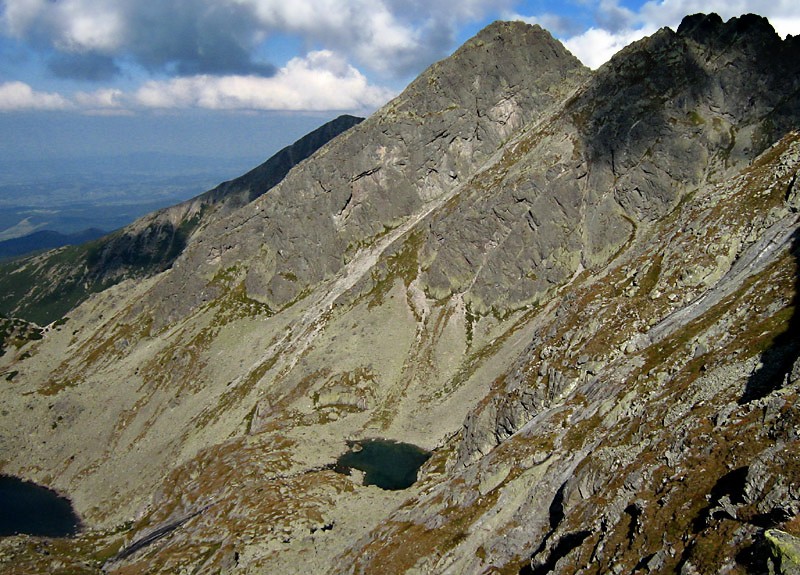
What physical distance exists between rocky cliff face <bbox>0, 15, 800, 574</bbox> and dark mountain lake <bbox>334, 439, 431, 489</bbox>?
4.13 metres

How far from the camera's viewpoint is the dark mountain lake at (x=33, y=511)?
381ft

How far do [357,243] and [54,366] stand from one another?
114 metres

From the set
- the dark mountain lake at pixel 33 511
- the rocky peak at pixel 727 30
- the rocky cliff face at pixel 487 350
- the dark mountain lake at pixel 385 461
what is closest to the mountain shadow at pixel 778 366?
the rocky cliff face at pixel 487 350

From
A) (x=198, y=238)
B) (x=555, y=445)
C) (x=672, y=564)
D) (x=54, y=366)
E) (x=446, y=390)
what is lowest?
(x=446, y=390)

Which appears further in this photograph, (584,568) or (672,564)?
(584,568)

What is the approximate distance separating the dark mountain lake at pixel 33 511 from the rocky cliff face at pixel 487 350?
10.7ft

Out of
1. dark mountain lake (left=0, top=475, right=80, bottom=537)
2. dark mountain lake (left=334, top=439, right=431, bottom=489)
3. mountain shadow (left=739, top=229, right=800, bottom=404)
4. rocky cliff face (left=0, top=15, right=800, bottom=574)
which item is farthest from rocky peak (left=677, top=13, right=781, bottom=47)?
dark mountain lake (left=0, top=475, right=80, bottom=537)

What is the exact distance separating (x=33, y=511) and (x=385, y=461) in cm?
8849

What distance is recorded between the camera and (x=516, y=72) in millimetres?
180875

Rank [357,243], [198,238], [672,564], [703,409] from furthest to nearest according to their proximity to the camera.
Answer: [198,238], [357,243], [703,409], [672,564]

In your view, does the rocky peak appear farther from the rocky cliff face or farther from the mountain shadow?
the mountain shadow

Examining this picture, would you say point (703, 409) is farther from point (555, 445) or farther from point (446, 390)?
point (446, 390)

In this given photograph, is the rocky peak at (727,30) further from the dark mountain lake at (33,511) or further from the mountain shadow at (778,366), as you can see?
the dark mountain lake at (33,511)

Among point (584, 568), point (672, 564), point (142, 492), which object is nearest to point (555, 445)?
point (584, 568)
